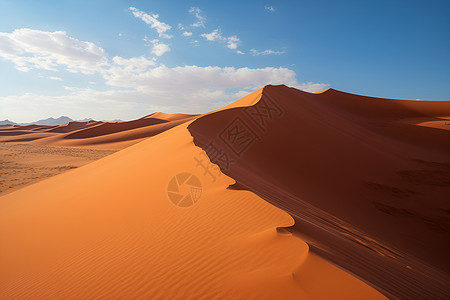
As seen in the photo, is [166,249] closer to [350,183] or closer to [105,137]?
[350,183]

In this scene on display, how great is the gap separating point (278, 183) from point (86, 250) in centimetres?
521

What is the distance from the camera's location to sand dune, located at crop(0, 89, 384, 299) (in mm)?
2188

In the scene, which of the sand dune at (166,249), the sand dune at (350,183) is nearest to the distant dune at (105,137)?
the sand dune at (350,183)

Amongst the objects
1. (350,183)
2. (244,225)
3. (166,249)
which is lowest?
(350,183)

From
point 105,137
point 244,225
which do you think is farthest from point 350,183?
point 105,137

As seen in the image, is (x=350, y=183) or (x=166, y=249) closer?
(x=166, y=249)

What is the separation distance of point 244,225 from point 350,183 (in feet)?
20.7

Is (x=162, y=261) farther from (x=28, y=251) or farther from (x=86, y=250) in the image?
(x=28, y=251)

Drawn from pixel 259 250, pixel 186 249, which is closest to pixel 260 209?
pixel 259 250

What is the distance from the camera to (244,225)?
329 centimetres

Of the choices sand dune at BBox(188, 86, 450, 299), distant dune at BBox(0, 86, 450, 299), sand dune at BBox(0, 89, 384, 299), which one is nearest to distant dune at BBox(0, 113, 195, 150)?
sand dune at BBox(188, 86, 450, 299)

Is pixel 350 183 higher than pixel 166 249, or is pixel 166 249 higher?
pixel 166 249

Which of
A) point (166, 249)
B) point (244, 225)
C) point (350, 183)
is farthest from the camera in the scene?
point (350, 183)

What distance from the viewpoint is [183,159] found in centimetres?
645
